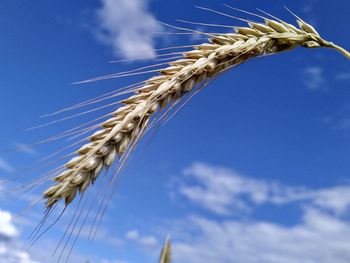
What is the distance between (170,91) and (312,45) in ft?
3.05

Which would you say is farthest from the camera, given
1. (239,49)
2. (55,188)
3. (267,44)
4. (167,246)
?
(167,246)

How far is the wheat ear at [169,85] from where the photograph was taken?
1.79 metres

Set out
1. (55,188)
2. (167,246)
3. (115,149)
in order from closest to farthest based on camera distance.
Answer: (55,188) < (115,149) < (167,246)

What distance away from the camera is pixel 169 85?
6.78 feet

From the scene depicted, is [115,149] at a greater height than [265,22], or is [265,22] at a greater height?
[265,22]

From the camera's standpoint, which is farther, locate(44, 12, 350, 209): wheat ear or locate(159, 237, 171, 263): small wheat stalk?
locate(159, 237, 171, 263): small wheat stalk

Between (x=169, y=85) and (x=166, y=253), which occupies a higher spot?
(x=166, y=253)

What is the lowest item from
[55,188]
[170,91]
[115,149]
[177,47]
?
[55,188]

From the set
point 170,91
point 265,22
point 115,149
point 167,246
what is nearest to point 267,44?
point 265,22

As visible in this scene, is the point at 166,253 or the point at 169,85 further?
the point at 166,253

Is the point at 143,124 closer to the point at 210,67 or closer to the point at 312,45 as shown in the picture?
the point at 210,67

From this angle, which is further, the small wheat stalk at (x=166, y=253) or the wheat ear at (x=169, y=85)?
the small wheat stalk at (x=166, y=253)

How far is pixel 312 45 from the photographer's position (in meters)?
2.50

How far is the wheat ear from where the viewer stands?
1795 mm
